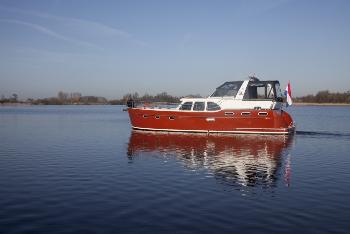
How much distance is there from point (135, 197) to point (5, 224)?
13.0 feet

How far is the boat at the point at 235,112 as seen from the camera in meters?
34.1

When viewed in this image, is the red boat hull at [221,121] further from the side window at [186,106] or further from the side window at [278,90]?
the side window at [278,90]

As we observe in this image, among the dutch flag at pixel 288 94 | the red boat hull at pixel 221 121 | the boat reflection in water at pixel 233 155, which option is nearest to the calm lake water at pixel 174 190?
the boat reflection in water at pixel 233 155

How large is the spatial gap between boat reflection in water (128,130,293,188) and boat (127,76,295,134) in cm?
132

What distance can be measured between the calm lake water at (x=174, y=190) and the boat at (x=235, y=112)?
9.79m

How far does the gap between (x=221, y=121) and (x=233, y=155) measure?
43.3 ft

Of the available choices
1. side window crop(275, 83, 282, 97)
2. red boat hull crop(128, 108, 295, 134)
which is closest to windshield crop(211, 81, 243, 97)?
red boat hull crop(128, 108, 295, 134)

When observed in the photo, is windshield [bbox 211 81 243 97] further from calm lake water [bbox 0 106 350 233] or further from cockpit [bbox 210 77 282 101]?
calm lake water [bbox 0 106 350 233]

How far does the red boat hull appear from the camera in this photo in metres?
34.2

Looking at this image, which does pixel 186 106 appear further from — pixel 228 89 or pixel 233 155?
pixel 233 155

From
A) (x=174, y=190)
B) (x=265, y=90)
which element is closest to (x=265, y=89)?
(x=265, y=90)

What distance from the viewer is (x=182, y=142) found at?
2905cm

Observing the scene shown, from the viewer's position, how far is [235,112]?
34.4m

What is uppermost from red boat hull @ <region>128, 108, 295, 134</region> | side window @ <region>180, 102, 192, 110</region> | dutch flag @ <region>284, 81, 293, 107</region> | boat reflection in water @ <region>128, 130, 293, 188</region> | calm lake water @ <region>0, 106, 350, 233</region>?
dutch flag @ <region>284, 81, 293, 107</region>
